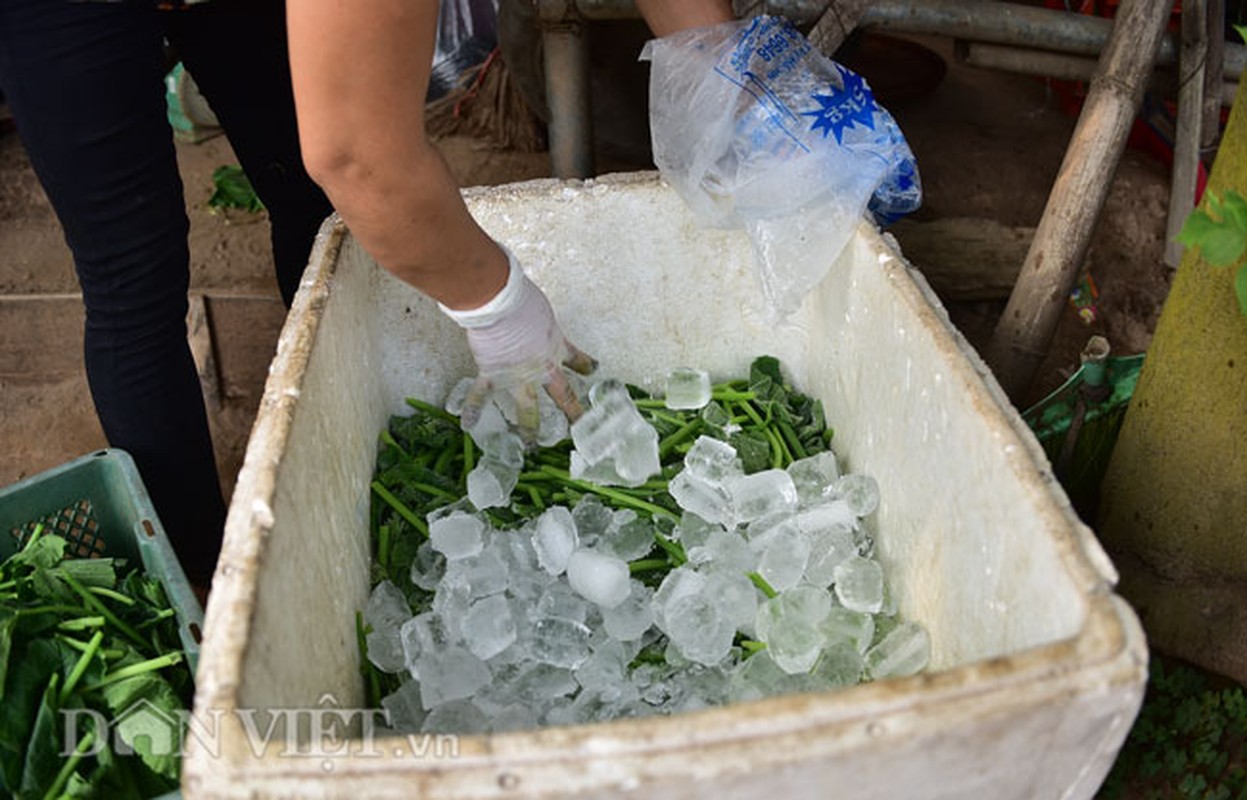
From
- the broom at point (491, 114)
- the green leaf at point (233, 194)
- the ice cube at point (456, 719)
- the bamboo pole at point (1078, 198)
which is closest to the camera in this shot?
the ice cube at point (456, 719)

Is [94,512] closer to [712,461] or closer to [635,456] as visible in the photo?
[635,456]

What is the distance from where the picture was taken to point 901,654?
1.45m

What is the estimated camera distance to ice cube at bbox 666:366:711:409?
76.9 inches

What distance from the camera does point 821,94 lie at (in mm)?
1828

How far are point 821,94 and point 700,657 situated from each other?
989 millimetres

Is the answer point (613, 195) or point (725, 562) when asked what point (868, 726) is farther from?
point (613, 195)

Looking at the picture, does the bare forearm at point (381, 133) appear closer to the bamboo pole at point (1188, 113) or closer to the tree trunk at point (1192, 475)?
the tree trunk at point (1192, 475)

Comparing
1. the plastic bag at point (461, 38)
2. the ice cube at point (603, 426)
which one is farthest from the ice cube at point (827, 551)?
the plastic bag at point (461, 38)

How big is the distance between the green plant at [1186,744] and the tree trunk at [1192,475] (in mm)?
58

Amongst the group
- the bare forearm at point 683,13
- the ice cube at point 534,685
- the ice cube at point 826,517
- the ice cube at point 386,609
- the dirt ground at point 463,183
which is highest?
the bare forearm at point 683,13

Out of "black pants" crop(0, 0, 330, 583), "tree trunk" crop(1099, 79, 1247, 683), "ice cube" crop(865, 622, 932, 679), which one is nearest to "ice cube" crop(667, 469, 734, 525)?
"ice cube" crop(865, 622, 932, 679)

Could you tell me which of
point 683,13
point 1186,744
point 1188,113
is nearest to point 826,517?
point 1186,744

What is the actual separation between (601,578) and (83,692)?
2.44ft

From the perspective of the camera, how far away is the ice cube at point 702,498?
1690 millimetres
